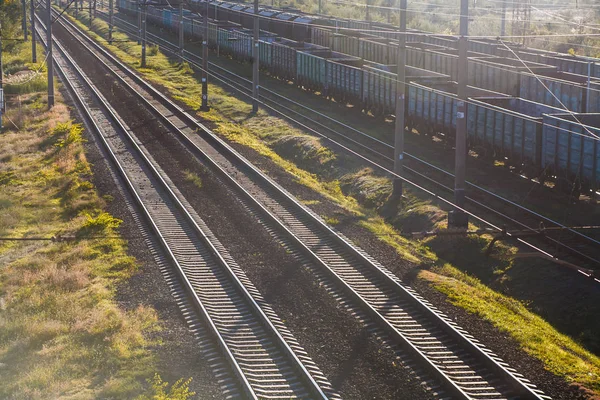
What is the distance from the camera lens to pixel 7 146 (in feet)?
112

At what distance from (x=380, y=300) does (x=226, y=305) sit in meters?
3.35

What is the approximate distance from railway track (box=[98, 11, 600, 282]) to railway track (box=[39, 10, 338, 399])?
265 inches

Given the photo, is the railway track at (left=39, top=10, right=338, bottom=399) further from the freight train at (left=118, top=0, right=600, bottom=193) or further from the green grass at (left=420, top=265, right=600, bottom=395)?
the freight train at (left=118, top=0, right=600, bottom=193)

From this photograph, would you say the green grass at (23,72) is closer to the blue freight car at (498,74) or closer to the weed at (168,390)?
the blue freight car at (498,74)

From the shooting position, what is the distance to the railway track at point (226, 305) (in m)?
12.8

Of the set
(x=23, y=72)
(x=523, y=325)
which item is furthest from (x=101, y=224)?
(x=23, y=72)

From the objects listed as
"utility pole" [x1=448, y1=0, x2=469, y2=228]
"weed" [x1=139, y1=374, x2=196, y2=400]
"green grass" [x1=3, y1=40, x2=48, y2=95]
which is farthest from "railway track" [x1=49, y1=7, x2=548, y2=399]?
"green grass" [x1=3, y1=40, x2=48, y2=95]

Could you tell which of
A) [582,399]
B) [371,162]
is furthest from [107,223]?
[582,399]

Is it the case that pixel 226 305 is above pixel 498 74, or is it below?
below

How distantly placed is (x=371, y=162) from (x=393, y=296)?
1266 cm

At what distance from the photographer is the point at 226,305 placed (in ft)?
53.7

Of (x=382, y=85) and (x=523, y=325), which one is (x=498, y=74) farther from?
(x=523, y=325)

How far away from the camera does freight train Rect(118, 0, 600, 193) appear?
24.5 m

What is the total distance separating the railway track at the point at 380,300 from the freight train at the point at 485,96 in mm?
7063
